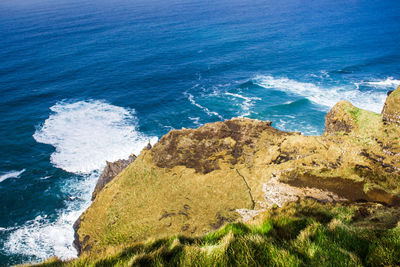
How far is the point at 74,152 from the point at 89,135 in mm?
3829

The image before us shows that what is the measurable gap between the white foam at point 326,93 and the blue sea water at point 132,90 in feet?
0.61

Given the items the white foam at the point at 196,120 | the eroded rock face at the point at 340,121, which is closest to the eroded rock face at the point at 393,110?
the eroded rock face at the point at 340,121

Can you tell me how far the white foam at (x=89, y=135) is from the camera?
27.5 m

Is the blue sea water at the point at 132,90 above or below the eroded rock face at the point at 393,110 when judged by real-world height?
below

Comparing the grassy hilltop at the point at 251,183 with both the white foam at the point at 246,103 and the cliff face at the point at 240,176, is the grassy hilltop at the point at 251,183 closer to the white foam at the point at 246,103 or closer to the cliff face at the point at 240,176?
the cliff face at the point at 240,176

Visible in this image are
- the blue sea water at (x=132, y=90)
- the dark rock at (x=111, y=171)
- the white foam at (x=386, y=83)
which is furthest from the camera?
the white foam at (x=386, y=83)

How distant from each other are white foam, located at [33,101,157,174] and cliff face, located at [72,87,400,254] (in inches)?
518

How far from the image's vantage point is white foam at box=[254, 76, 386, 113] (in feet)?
113

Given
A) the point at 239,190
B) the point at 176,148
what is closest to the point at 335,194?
the point at 239,190

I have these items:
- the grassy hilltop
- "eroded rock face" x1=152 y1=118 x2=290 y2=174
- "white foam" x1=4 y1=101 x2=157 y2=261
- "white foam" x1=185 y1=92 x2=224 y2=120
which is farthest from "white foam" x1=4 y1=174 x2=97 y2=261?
"white foam" x1=185 y1=92 x2=224 y2=120

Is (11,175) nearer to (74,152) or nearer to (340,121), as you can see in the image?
(74,152)

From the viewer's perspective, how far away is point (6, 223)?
19750mm

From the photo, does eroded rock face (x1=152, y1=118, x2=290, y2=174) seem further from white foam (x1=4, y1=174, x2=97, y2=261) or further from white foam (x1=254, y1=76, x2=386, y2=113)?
white foam (x1=254, y1=76, x2=386, y2=113)

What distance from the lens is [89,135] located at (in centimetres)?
3186
